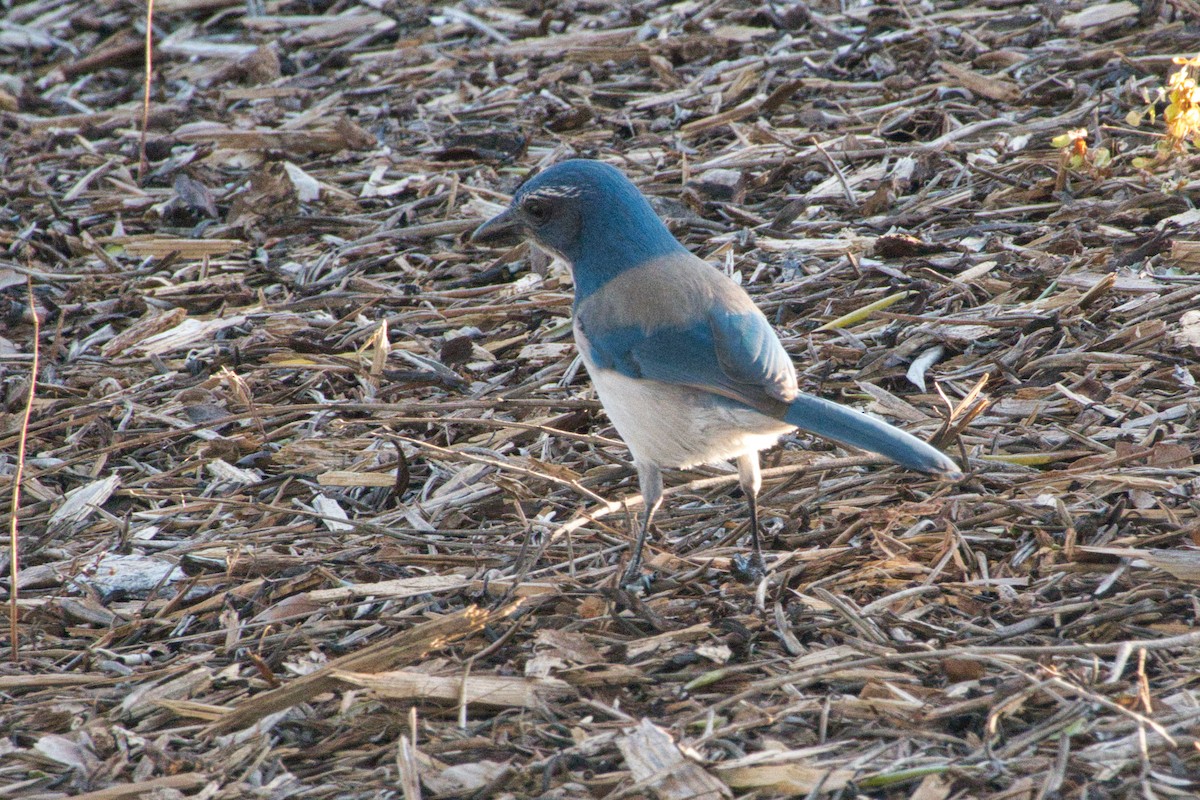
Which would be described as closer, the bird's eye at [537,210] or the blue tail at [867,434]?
the blue tail at [867,434]

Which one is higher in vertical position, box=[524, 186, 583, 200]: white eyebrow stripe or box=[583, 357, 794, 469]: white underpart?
box=[524, 186, 583, 200]: white eyebrow stripe

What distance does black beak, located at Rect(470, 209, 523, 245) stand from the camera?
5172mm

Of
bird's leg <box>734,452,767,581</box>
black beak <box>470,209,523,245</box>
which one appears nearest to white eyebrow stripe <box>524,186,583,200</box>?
black beak <box>470,209,523,245</box>

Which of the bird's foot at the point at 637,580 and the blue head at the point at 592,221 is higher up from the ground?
the blue head at the point at 592,221

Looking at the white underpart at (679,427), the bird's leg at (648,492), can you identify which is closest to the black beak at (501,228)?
the white underpart at (679,427)

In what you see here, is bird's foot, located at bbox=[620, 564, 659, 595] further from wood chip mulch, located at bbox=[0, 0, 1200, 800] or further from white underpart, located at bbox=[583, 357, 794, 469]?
white underpart, located at bbox=[583, 357, 794, 469]

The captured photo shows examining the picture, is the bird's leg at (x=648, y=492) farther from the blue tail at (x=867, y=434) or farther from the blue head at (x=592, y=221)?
the blue head at (x=592, y=221)

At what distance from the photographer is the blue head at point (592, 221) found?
4.85 m

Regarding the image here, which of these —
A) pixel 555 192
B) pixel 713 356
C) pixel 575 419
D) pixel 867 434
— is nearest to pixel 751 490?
pixel 713 356

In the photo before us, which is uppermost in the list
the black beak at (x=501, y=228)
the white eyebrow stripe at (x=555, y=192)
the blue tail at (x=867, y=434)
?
the white eyebrow stripe at (x=555, y=192)

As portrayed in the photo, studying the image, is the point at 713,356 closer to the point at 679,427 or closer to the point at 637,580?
the point at 679,427

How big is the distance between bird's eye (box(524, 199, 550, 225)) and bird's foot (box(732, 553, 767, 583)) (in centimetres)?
165

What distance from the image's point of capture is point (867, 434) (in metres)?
3.79

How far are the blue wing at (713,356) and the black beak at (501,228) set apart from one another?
33.6 inches
